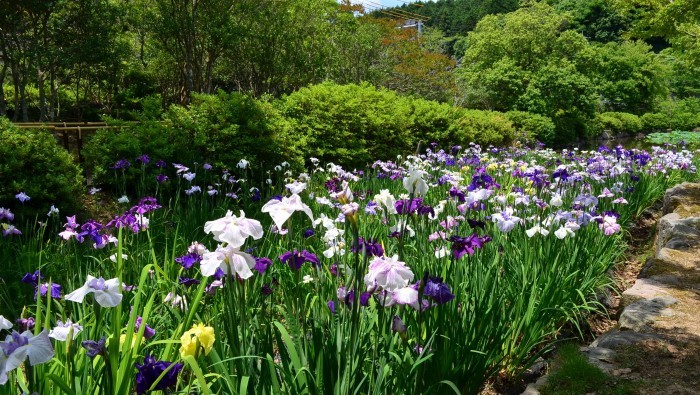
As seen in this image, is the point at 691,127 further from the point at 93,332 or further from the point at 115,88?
the point at 93,332

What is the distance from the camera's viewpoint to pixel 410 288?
5.82ft

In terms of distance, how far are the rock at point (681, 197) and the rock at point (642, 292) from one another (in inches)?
118

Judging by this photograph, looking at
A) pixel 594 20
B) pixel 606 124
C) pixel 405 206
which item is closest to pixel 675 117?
pixel 606 124

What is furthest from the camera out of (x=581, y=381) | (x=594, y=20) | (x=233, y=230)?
(x=594, y=20)

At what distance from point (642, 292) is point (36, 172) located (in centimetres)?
540


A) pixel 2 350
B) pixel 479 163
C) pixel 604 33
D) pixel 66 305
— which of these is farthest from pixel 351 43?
pixel 604 33

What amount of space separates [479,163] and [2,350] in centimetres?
730

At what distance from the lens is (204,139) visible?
253 inches

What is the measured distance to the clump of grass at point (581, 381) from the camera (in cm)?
251

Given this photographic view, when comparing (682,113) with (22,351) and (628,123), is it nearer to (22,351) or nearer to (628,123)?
(628,123)

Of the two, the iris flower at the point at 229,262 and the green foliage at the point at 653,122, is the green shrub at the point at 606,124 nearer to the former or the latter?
the green foliage at the point at 653,122

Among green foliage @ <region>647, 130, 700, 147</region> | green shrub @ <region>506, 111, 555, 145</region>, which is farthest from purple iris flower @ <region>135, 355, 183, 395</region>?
green shrub @ <region>506, 111, 555, 145</region>

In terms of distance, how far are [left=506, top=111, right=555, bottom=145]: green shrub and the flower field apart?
16046mm

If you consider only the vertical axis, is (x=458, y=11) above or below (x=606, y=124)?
above
